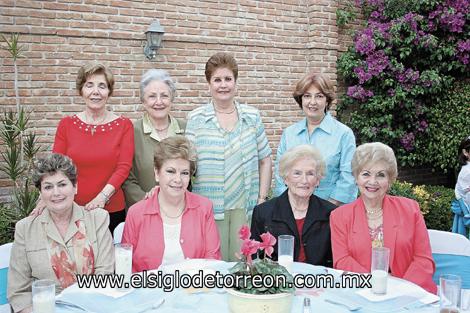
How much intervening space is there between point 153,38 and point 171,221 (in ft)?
12.4

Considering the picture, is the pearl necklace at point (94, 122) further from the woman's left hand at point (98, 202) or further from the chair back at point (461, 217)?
the chair back at point (461, 217)

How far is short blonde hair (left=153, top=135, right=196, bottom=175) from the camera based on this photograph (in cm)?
286

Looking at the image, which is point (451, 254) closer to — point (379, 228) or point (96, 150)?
point (379, 228)

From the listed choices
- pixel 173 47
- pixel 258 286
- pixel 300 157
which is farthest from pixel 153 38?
pixel 258 286

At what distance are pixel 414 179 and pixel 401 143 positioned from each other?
120 cm

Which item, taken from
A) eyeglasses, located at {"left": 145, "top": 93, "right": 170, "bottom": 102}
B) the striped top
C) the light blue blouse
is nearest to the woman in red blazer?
the light blue blouse

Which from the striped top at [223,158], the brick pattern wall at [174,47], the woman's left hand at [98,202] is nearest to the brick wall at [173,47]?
the brick pattern wall at [174,47]

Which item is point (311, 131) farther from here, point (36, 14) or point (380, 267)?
point (36, 14)

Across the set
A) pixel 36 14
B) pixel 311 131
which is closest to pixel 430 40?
pixel 311 131

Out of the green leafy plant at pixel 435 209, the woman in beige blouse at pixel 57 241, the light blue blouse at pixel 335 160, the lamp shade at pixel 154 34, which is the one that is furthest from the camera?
→ the green leafy plant at pixel 435 209

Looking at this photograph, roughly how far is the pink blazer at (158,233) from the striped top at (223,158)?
54 centimetres

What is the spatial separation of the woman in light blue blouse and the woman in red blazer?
64 cm

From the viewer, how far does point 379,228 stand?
2.81 metres

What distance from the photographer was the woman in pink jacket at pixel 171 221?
2.74 m
